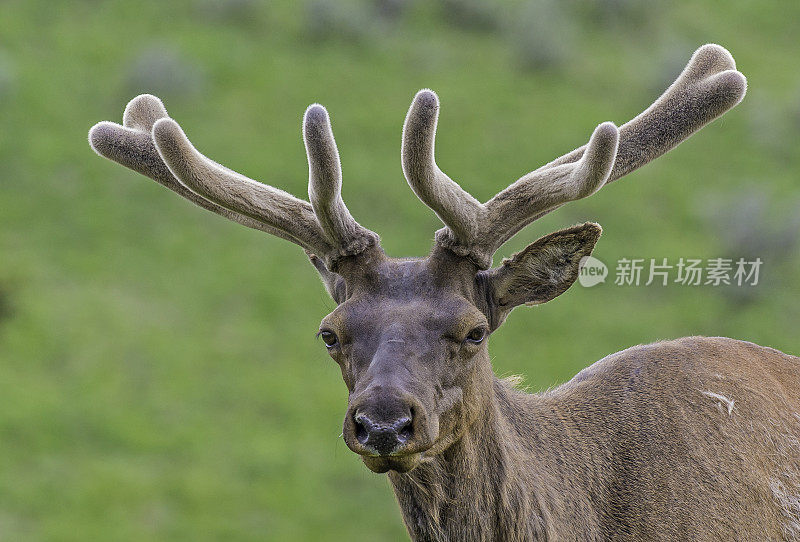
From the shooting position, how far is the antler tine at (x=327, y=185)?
4.98 meters

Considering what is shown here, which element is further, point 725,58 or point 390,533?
point 390,533

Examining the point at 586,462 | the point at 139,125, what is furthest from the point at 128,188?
the point at 586,462

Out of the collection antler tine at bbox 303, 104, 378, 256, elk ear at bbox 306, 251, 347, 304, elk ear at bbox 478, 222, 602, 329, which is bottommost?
elk ear at bbox 478, 222, 602, 329

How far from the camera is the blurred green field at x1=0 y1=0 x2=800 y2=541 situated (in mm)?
18484

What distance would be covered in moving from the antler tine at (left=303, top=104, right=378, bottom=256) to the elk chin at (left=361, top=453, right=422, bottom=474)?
1.12 meters

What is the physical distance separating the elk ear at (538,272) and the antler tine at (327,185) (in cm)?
63

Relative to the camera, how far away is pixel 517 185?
5.44 meters

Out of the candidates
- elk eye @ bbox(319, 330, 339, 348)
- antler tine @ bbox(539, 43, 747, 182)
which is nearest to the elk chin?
elk eye @ bbox(319, 330, 339, 348)

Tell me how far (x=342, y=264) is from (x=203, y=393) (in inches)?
592

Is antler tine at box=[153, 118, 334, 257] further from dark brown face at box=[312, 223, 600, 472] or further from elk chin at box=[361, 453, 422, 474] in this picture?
elk chin at box=[361, 453, 422, 474]

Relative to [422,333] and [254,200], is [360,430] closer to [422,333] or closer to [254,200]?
[422,333]

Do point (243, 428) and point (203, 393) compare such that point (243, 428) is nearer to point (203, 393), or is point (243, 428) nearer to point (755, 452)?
point (203, 393)

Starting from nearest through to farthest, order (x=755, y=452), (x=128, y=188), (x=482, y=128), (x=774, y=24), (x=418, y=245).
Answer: (x=755, y=452) → (x=418, y=245) → (x=128, y=188) → (x=482, y=128) → (x=774, y=24)

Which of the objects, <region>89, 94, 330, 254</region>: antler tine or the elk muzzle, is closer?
the elk muzzle
